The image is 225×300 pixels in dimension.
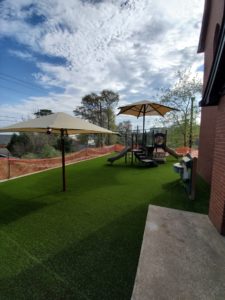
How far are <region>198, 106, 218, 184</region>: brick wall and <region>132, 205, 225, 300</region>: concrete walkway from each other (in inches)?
122

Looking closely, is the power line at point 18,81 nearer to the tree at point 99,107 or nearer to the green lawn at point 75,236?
the tree at point 99,107

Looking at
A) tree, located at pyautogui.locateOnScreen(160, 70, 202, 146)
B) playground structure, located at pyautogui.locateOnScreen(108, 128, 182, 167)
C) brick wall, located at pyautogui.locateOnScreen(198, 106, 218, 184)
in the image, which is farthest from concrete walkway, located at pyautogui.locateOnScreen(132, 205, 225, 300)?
tree, located at pyautogui.locateOnScreen(160, 70, 202, 146)

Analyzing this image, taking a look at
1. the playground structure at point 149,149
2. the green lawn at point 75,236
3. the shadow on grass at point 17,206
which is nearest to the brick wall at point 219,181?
the green lawn at point 75,236

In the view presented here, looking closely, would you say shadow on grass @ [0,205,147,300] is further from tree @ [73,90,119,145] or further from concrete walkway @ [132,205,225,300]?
tree @ [73,90,119,145]

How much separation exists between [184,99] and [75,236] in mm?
15388

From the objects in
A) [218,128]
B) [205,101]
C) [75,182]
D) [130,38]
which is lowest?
[75,182]

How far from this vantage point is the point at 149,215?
9.93 ft

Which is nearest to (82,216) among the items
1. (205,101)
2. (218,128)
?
(218,128)

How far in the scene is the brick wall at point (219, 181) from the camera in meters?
2.51

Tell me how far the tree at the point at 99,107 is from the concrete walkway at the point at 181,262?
18.5 meters

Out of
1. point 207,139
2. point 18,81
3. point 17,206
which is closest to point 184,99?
point 207,139

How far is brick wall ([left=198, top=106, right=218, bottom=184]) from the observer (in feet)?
17.0

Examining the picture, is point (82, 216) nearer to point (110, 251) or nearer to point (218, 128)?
point (110, 251)

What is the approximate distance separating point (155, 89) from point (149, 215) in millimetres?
15375
